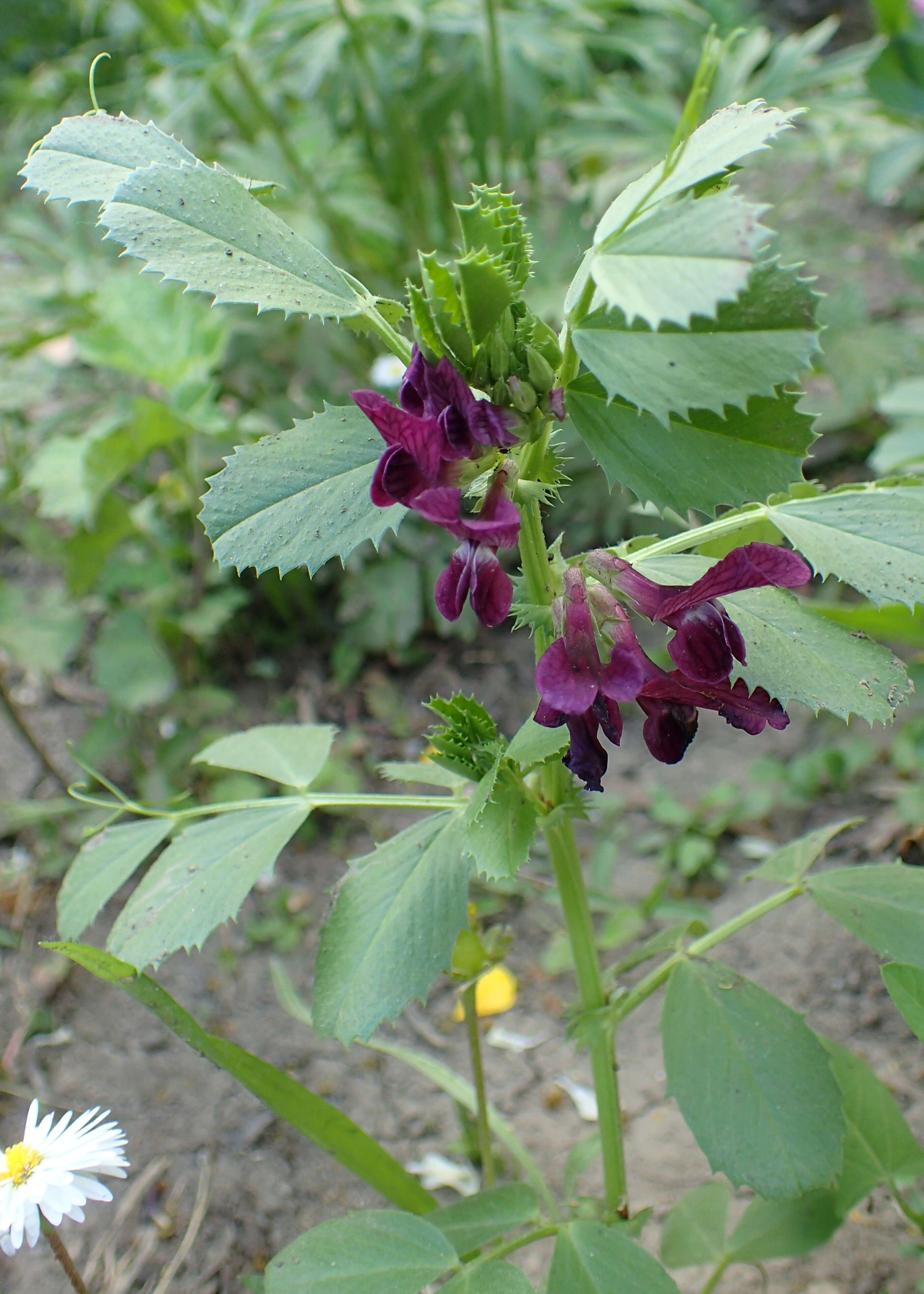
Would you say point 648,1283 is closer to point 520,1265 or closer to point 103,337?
point 520,1265

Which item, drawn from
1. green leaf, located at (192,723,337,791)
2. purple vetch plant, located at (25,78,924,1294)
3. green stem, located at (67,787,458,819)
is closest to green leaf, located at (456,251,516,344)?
purple vetch plant, located at (25,78,924,1294)

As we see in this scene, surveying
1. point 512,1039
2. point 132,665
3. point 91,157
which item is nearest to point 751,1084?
point 512,1039

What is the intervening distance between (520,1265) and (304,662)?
1.52 metres

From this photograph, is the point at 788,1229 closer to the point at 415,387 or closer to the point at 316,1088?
the point at 316,1088

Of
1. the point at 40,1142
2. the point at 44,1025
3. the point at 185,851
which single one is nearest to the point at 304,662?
the point at 44,1025

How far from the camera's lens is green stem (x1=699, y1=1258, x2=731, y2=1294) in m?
1.05

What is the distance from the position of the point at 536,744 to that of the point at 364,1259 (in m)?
0.50

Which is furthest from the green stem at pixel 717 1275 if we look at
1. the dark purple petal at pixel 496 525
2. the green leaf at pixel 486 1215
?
the dark purple petal at pixel 496 525

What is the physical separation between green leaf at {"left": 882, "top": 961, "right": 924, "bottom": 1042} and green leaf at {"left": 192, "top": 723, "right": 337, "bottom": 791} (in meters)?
0.61

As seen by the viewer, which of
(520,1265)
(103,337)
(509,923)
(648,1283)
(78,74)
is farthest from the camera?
(78,74)

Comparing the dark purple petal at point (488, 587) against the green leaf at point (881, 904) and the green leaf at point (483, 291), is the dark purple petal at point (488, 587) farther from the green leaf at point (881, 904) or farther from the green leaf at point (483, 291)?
the green leaf at point (881, 904)

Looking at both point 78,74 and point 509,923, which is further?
point 78,74

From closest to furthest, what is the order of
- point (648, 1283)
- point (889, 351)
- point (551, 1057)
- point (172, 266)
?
point (172, 266), point (648, 1283), point (551, 1057), point (889, 351)

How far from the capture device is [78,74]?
2.81 meters
